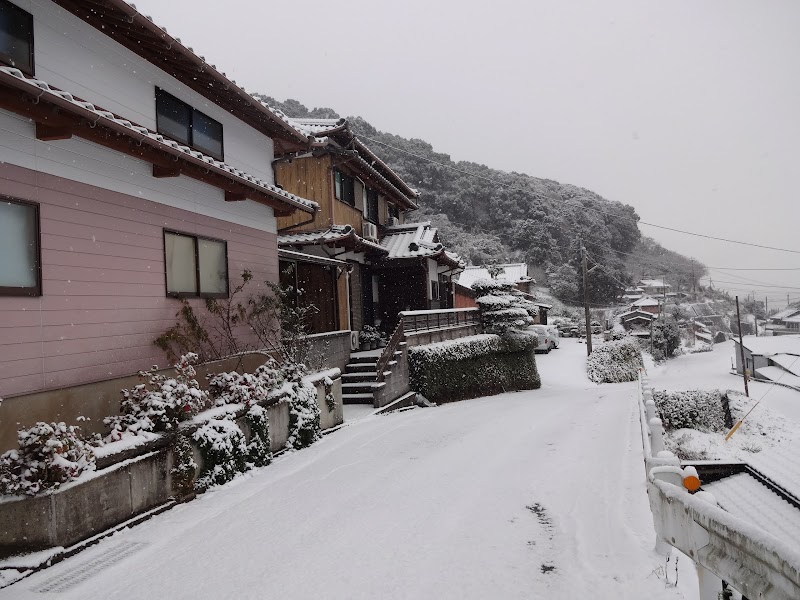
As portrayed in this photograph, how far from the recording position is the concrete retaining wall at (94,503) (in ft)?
14.0

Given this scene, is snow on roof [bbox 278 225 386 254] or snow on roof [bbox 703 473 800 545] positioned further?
snow on roof [bbox 278 225 386 254]

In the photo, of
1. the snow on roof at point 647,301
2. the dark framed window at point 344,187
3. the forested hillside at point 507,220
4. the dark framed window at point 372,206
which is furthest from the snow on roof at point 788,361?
the dark framed window at point 344,187

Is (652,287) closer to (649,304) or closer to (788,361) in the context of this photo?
(649,304)

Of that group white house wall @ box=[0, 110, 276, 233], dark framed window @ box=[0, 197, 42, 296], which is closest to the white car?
white house wall @ box=[0, 110, 276, 233]

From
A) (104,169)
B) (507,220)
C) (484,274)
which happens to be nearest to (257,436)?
(104,169)

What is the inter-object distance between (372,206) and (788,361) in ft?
116

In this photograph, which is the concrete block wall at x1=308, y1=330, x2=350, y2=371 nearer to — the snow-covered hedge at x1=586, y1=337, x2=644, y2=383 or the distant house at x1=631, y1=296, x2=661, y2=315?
the snow-covered hedge at x1=586, y1=337, x2=644, y2=383

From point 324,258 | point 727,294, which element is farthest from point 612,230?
point 324,258

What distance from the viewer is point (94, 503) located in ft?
15.9

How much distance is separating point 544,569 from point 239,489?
13.5ft

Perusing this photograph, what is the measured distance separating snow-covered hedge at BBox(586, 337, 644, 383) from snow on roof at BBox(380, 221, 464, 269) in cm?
1249

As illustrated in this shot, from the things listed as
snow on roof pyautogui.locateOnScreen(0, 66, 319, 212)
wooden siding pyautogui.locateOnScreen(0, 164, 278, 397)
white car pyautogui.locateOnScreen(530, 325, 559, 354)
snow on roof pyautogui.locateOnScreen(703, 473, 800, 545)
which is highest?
snow on roof pyautogui.locateOnScreen(0, 66, 319, 212)

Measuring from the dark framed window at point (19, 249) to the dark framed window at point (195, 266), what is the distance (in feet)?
7.58

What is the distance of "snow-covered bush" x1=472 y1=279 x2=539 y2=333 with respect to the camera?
22.0 metres
